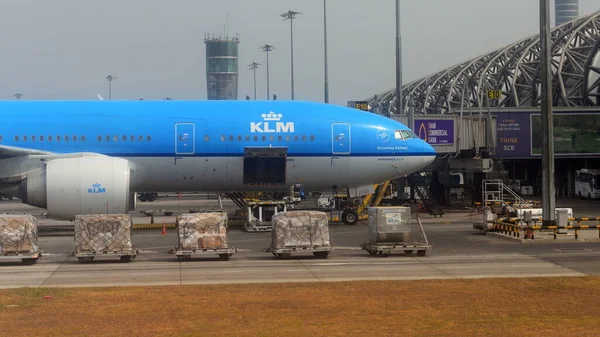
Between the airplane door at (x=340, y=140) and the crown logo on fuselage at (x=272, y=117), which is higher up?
the crown logo on fuselage at (x=272, y=117)

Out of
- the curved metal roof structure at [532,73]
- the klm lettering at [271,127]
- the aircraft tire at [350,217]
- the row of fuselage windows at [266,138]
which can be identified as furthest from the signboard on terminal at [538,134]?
the klm lettering at [271,127]

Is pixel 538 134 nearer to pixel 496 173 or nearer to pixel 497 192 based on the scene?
pixel 496 173

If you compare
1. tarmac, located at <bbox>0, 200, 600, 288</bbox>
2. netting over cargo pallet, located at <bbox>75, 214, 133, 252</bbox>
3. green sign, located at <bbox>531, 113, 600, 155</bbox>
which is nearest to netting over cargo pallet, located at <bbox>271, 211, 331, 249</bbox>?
tarmac, located at <bbox>0, 200, 600, 288</bbox>

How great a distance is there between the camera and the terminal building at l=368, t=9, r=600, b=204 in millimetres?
54312

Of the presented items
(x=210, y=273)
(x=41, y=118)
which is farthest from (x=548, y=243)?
(x=41, y=118)

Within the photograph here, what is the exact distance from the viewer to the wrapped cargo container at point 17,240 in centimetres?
2458

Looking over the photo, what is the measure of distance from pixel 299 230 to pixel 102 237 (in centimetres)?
583

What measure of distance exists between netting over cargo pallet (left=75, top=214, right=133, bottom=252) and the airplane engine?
A: 660 centimetres

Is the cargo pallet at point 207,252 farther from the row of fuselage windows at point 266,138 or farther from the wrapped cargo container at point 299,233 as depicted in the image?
the row of fuselage windows at point 266,138

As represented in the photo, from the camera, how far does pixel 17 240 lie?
24641mm

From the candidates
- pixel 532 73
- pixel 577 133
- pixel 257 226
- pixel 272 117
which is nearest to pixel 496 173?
pixel 577 133

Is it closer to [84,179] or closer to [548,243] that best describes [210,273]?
[84,179]

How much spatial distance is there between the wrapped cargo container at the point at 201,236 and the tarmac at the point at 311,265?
1.29ft

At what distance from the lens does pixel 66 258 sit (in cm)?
2597
